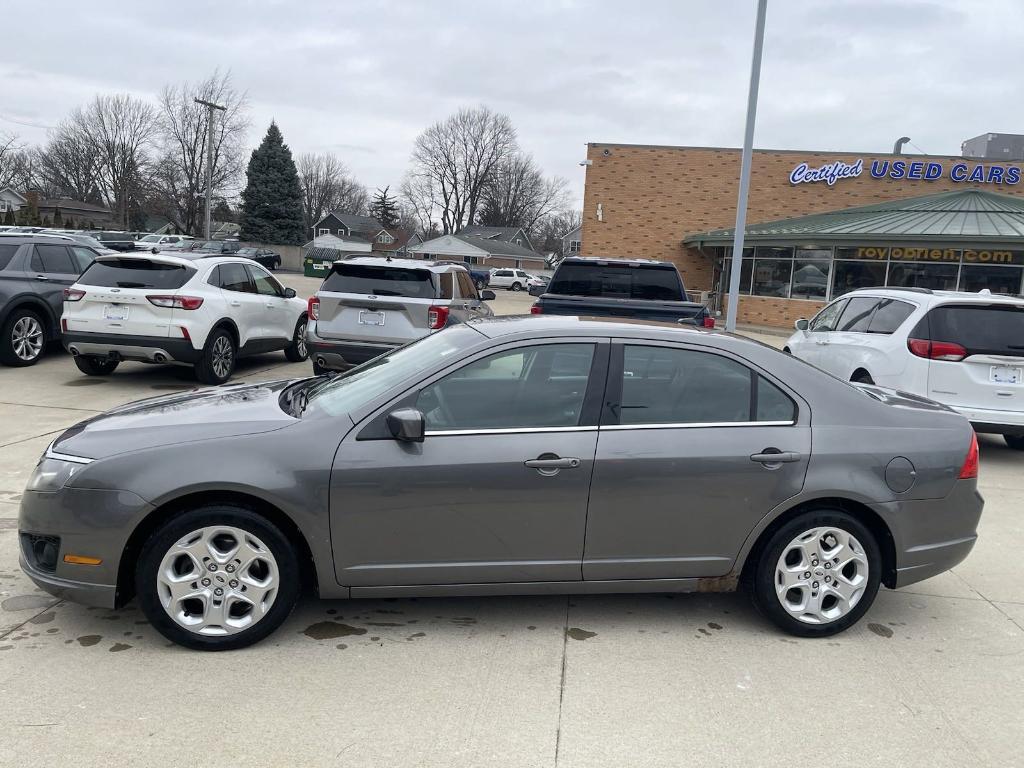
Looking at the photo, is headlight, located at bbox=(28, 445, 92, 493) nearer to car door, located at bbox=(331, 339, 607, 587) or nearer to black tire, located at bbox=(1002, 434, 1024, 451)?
car door, located at bbox=(331, 339, 607, 587)

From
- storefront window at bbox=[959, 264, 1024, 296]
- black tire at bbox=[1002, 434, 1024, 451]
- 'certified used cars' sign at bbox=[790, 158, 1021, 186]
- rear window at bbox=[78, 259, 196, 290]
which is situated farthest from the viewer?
'certified used cars' sign at bbox=[790, 158, 1021, 186]

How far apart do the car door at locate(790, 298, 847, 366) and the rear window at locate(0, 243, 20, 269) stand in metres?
10.3

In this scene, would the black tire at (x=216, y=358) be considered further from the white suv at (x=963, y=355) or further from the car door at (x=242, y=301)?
the white suv at (x=963, y=355)

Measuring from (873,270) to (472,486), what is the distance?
24.8 m

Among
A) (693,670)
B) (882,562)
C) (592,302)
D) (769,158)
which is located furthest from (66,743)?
(769,158)

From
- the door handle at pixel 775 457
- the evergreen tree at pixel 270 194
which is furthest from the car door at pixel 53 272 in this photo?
the evergreen tree at pixel 270 194

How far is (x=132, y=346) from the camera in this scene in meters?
9.48

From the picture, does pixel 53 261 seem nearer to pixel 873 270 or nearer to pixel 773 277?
pixel 773 277

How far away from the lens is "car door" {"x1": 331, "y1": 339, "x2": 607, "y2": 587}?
11.9 feet

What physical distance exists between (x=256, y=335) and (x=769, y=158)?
82.6ft

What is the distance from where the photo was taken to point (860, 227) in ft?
82.3

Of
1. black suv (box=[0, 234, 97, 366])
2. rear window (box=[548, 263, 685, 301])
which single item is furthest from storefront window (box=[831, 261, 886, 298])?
black suv (box=[0, 234, 97, 366])

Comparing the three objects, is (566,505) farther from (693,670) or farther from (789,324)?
(789,324)

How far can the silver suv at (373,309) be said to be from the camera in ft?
31.6
